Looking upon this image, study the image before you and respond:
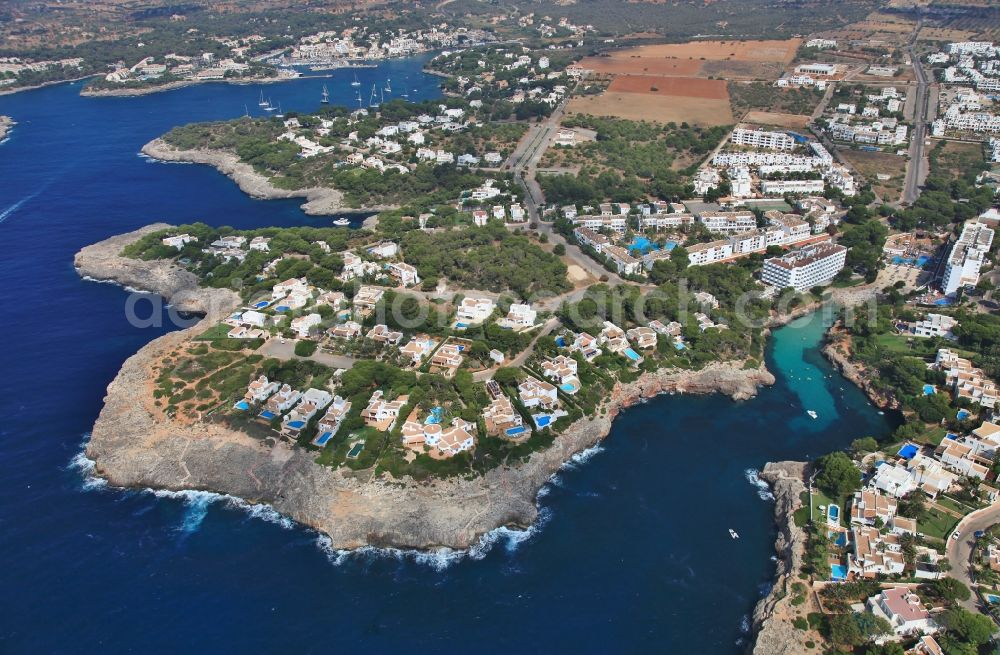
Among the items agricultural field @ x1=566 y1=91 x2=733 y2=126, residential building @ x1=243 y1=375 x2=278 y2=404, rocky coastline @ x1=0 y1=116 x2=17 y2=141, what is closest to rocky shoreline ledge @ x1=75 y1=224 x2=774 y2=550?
residential building @ x1=243 y1=375 x2=278 y2=404

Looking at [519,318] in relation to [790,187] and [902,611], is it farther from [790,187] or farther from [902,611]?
[790,187]

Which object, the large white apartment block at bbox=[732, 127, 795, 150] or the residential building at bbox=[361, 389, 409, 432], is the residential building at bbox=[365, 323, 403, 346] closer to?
the residential building at bbox=[361, 389, 409, 432]

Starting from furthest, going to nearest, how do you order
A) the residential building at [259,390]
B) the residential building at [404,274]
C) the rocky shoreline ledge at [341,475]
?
the residential building at [404,274]
the residential building at [259,390]
the rocky shoreline ledge at [341,475]

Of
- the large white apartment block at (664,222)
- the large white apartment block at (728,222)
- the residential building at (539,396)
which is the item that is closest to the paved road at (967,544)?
the residential building at (539,396)

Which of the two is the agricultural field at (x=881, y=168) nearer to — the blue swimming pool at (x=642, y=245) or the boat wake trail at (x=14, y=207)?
the blue swimming pool at (x=642, y=245)

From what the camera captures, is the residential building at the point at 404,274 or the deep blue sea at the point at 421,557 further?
the residential building at the point at 404,274

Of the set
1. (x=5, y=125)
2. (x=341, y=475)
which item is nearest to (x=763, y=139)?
(x=341, y=475)
